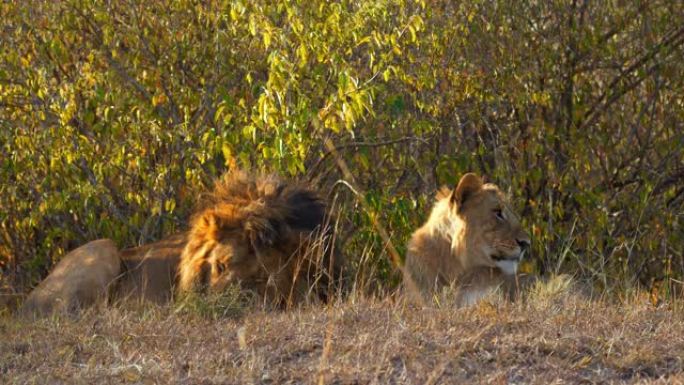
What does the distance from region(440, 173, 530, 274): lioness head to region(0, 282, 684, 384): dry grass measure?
1.33 m

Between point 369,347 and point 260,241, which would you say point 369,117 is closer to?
point 260,241

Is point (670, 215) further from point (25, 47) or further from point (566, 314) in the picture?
point (25, 47)

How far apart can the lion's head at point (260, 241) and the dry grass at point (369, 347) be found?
1365 mm

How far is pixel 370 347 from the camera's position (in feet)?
16.8

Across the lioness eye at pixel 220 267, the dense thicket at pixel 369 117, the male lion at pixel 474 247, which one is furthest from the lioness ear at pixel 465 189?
the lioness eye at pixel 220 267

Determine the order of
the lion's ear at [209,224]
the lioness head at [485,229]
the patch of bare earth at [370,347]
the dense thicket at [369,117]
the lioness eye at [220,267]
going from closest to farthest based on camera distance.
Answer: the patch of bare earth at [370,347], the lioness head at [485,229], the lioness eye at [220,267], the lion's ear at [209,224], the dense thicket at [369,117]

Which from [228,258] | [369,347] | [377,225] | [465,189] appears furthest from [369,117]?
[369,347]

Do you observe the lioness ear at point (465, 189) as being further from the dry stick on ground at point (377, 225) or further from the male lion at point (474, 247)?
the dry stick on ground at point (377, 225)

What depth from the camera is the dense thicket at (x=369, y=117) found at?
8.20 m

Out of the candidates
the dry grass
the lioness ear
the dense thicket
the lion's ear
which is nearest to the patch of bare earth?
the dry grass

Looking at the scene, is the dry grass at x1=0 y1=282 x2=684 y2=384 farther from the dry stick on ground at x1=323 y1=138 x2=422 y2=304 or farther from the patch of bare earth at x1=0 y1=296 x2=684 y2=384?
the dry stick on ground at x1=323 y1=138 x2=422 y2=304

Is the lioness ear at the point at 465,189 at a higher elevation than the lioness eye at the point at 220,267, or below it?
higher

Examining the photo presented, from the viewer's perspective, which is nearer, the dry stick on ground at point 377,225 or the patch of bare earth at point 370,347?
the patch of bare earth at point 370,347

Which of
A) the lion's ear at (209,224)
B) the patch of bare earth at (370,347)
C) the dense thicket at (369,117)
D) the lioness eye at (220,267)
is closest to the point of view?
the patch of bare earth at (370,347)
